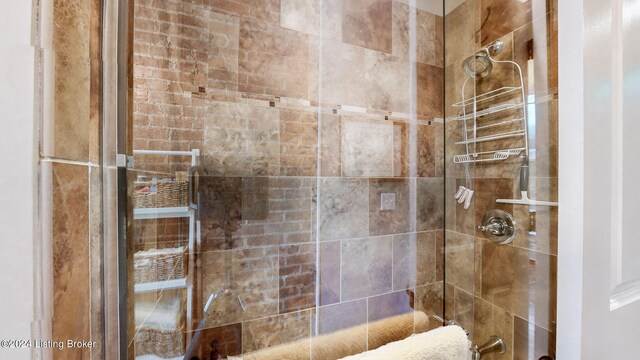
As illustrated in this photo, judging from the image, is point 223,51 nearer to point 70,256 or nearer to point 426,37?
point 70,256

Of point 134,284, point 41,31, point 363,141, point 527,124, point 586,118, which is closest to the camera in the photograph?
point 41,31

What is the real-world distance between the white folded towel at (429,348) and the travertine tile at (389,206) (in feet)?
1.76

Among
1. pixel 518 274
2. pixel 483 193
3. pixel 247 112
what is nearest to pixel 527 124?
pixel 483 193

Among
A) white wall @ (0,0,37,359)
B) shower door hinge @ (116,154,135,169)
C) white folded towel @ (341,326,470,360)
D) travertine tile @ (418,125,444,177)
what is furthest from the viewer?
travertine tile @ (418,125,444,177)

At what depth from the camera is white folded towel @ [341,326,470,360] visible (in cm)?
74

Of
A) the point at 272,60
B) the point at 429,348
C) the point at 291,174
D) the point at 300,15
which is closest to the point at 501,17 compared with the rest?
the point at 300,15

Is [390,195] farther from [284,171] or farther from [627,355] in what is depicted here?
[627,355]

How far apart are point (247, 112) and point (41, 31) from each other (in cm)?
85

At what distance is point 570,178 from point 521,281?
0.55m

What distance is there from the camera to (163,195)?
803 mm

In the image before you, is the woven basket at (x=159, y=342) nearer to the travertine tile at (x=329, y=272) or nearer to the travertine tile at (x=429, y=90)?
the travertine tile at (x=329, y=272)

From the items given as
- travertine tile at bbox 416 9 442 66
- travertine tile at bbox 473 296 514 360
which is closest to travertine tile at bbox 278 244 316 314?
travertine tile at bbox 473 296 514 360

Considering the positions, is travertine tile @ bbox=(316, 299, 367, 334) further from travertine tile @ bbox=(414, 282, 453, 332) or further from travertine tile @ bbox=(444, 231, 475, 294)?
travertine tile @ bbox=(444, 231, 475, 294)

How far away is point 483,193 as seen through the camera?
1080 mm
